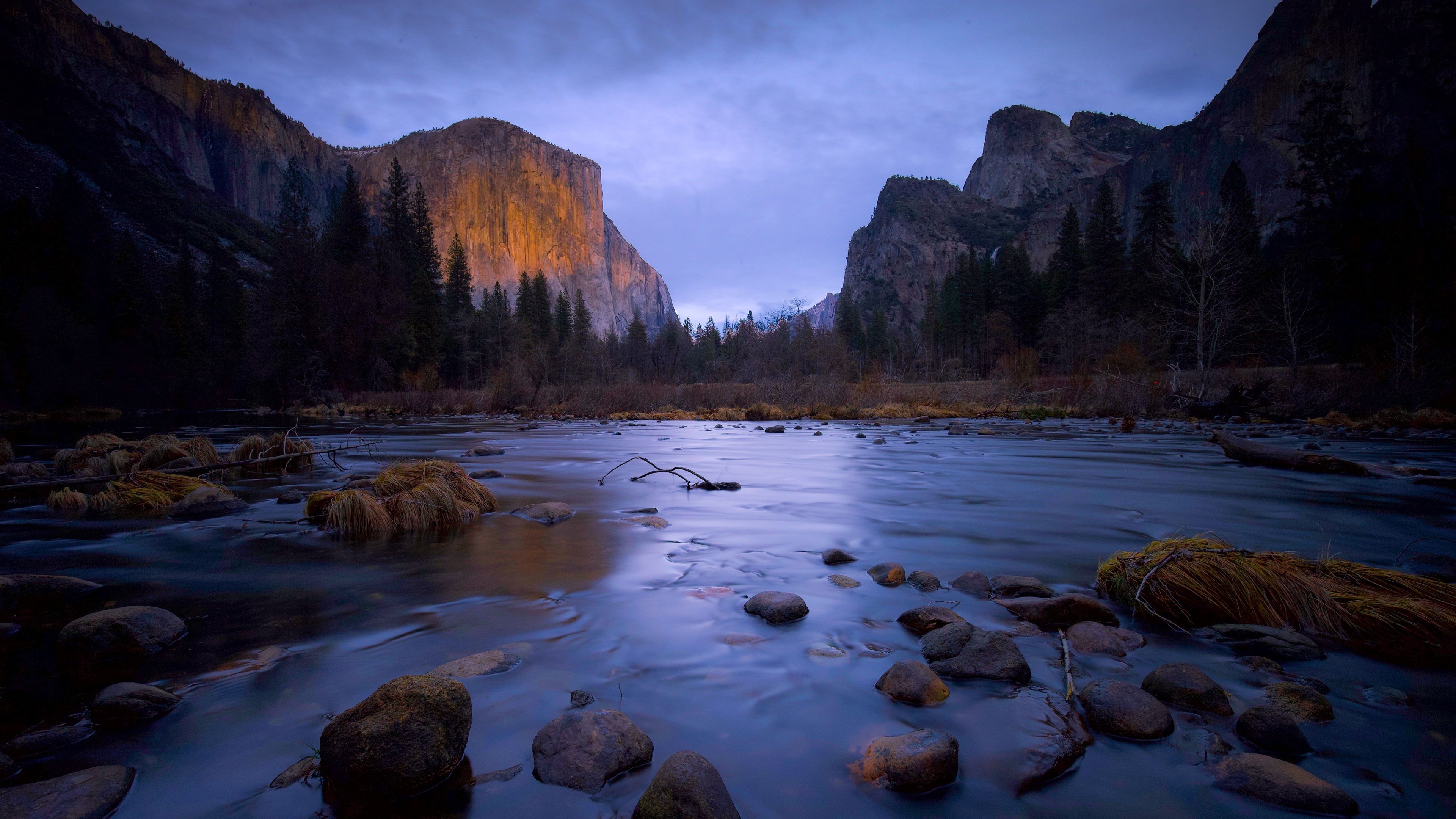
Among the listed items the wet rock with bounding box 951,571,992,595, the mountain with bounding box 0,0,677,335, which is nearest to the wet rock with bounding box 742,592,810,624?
the wet rock with bounding box 951,571,992,595

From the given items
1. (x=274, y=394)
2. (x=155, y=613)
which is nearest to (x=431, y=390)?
(x=274, y=394)

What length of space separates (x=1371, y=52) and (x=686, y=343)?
335 ft

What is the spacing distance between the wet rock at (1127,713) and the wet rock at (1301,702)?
43 centimetres

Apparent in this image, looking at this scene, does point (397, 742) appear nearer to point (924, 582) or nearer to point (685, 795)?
point (685, 795)

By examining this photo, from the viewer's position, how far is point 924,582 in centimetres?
367

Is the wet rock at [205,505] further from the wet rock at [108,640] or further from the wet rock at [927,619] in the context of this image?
the wet rock at [927,619]

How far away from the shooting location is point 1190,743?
186cm

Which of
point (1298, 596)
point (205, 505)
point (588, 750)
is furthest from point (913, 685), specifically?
point (205, 505)

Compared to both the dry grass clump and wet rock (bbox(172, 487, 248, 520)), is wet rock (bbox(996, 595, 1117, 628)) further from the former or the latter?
wet rock (bbox(172, 487, 248, 520))

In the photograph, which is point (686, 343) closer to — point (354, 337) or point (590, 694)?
point (354, 337)

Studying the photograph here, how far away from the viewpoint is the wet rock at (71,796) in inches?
57.0

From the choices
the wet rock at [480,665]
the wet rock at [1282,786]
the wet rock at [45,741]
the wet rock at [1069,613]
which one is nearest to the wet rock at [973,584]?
the wet rock at [1069,613]

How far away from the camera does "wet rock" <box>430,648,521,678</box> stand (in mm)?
2383

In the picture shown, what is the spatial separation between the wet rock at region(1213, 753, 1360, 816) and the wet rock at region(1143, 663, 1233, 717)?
0.32 m
